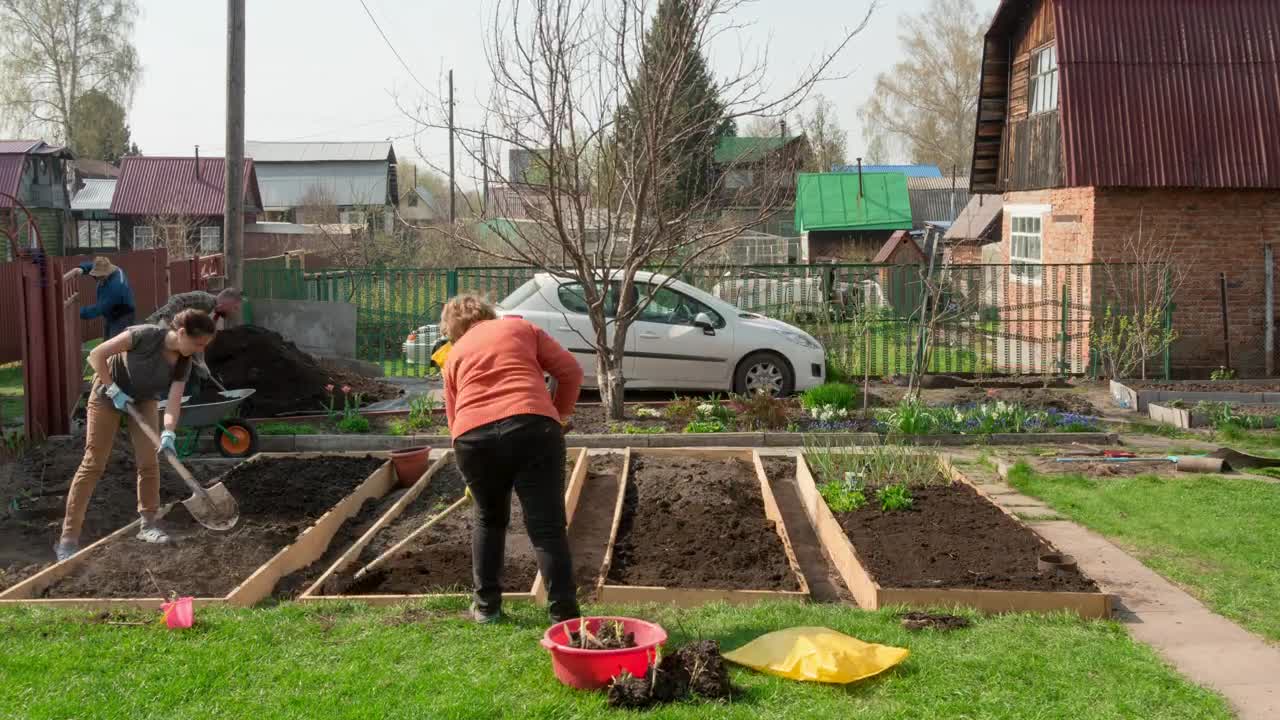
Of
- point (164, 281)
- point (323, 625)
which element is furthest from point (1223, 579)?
point (164, 281)

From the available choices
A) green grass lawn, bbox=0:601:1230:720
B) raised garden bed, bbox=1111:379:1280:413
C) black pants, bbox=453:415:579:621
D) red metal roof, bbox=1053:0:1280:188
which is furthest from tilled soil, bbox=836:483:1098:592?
red metal roof, bbox=1053:0:1280:188

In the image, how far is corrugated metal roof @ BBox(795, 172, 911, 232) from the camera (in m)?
42.5

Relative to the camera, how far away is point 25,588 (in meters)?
6.40

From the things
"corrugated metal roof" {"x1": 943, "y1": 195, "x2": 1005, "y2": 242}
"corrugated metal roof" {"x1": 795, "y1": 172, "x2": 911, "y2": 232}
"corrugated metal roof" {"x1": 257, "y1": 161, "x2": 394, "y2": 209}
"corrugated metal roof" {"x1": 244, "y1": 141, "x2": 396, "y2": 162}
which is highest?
"corrugated metal roof" {"x1": 244, "y1": 141, "x2": 396, "y2": 162}

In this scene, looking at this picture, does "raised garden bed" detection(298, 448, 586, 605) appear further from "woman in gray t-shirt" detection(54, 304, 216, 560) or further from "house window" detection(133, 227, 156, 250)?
"house window" detection(133, 227, 156, 250)

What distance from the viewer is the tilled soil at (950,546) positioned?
6355 mm

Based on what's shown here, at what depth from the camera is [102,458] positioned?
750 cm

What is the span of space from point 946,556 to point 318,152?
65761mm

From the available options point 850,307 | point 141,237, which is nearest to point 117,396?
point 850,307

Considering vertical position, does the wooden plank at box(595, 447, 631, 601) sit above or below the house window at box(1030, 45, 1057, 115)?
below

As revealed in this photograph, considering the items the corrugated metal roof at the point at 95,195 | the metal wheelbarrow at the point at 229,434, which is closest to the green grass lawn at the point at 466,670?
the metal wheelbarrow at the point at 229,434

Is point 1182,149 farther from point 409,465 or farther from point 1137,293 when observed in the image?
point 409,465

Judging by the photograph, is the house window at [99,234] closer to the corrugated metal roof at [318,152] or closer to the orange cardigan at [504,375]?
the corrugated metal roof at [318,152]

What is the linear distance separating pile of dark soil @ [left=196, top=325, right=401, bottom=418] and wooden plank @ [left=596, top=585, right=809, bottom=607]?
7.54 m
